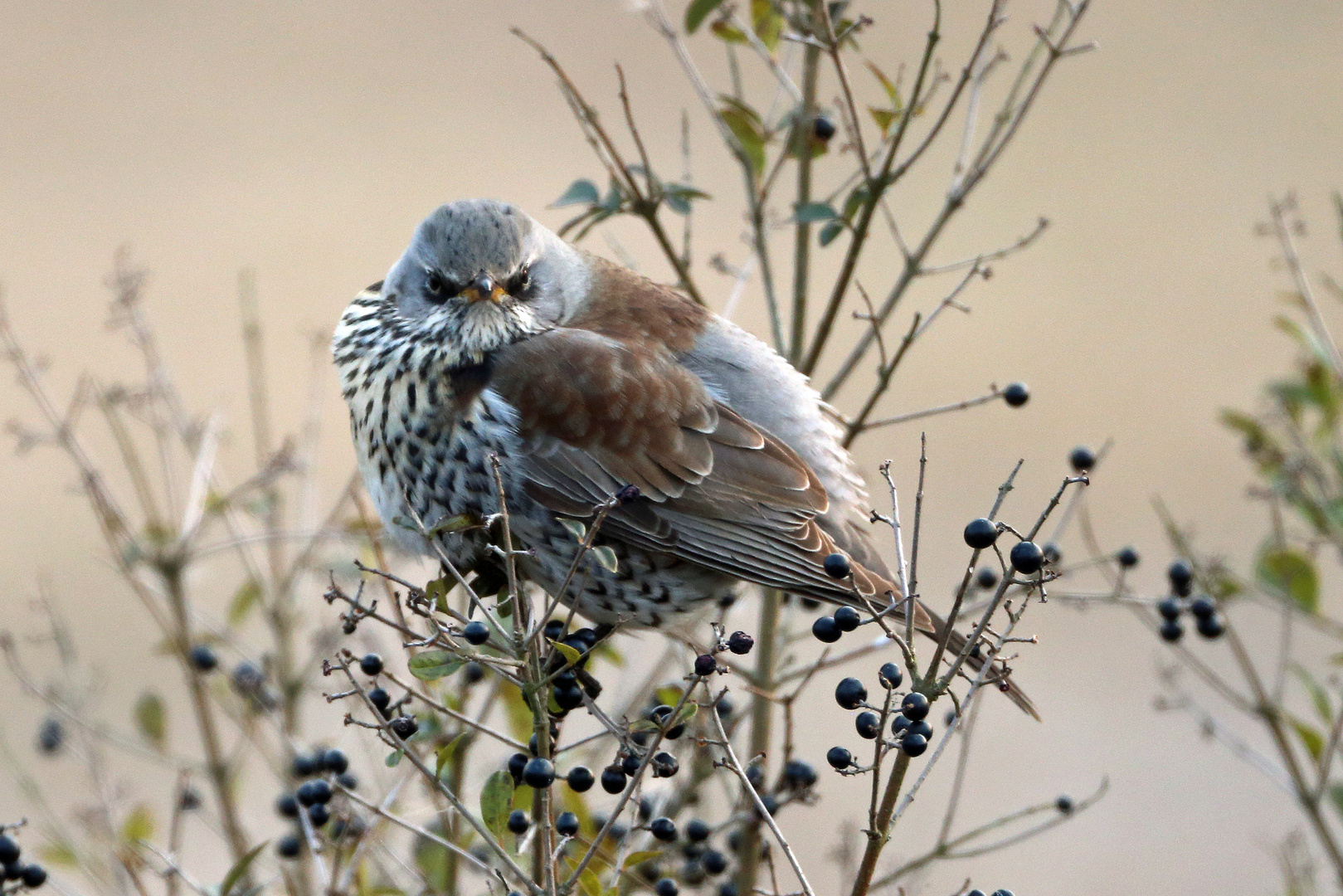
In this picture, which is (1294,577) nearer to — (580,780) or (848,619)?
(848,619)

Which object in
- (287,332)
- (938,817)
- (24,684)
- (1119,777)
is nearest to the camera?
(24,684)

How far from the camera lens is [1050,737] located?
9180mm

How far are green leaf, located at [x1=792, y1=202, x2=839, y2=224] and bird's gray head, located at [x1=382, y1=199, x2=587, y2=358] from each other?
2.63ft

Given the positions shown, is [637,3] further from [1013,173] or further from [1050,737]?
[1013,173]

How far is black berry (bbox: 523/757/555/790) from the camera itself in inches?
95.4

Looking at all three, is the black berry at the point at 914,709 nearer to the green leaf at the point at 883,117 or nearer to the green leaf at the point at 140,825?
the green leaf at the point at 883,117

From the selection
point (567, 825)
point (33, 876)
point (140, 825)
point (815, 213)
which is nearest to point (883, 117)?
point (815, 213)

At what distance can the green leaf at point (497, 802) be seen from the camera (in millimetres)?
2531

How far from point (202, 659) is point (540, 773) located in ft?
4.96

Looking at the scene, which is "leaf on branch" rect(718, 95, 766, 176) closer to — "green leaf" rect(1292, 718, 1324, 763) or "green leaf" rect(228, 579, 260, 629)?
"green leaf" rect(228, 579, 260, 629)

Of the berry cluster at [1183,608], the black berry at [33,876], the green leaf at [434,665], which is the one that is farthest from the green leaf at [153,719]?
the berry cluster at [1183,608]

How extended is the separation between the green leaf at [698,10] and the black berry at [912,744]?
2099 millimetres

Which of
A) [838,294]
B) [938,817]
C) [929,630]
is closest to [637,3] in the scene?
[838,294]

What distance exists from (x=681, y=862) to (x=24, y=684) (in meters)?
1.55
